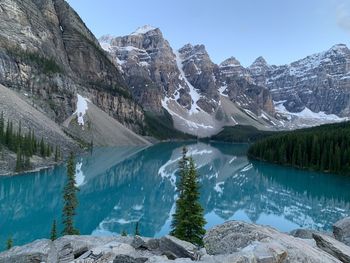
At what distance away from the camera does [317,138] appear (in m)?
116

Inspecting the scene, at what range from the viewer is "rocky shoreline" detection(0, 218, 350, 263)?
10867mm

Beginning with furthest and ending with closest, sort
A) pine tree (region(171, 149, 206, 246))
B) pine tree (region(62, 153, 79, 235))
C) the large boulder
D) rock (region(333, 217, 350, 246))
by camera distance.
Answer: pine tree (region(62, 153, 79, 235))
pine tree (region(171, 149, 206, 246))
rock (region(333, 217, 350, 246))
the large boulder

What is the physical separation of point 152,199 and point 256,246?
5811cm

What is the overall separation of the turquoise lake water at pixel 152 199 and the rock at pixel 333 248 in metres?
32.1

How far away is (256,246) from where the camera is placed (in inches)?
436

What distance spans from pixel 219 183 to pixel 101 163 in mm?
36593

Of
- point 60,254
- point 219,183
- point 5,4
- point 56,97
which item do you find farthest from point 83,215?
point 5,4

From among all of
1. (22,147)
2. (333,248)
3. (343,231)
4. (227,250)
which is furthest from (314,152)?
(227,250)

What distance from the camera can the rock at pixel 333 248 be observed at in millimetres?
13052

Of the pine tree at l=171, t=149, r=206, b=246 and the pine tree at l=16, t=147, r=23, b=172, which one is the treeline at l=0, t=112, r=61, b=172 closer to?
the pine tree at l=16, t=147, r=23, b=172

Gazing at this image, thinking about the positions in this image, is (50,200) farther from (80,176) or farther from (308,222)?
(308,222)

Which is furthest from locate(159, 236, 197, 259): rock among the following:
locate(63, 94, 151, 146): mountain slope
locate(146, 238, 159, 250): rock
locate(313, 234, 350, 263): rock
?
locate(63, 94, 151, 146): mountain slope

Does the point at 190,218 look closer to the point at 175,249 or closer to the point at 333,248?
the point at 175,249

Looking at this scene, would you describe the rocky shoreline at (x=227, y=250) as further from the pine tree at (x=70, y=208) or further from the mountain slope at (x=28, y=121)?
the mountain slope at (x=28, y=121)
